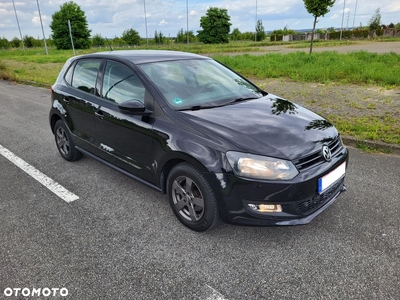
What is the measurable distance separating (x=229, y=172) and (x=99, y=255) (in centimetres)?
129

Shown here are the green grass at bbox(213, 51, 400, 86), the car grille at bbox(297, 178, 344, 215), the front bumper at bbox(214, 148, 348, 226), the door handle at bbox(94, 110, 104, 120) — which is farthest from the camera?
the green grass at bbox(213, 51, 400, 86)

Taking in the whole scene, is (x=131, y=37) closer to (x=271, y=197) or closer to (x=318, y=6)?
(x=318, y=6)

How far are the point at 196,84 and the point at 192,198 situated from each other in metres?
1.34

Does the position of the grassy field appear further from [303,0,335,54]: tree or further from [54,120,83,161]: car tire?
[54,120,83,161]: car tire

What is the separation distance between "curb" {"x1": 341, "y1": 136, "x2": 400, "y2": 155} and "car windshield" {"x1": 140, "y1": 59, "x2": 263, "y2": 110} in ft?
7.09

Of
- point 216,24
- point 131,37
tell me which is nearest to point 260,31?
point 216,24

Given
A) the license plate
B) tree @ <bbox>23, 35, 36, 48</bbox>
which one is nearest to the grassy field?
the license plate

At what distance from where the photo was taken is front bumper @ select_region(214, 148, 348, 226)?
2494 millimetres

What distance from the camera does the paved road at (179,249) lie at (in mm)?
2283

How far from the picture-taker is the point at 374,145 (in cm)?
495

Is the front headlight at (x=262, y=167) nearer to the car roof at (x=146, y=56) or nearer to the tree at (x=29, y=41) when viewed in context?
the car roof at (x=146, y=56)

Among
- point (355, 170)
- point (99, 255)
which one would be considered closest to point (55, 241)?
point (99, 255)

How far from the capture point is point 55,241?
286cm

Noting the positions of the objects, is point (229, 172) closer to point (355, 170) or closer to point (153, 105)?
point (153, 105)
